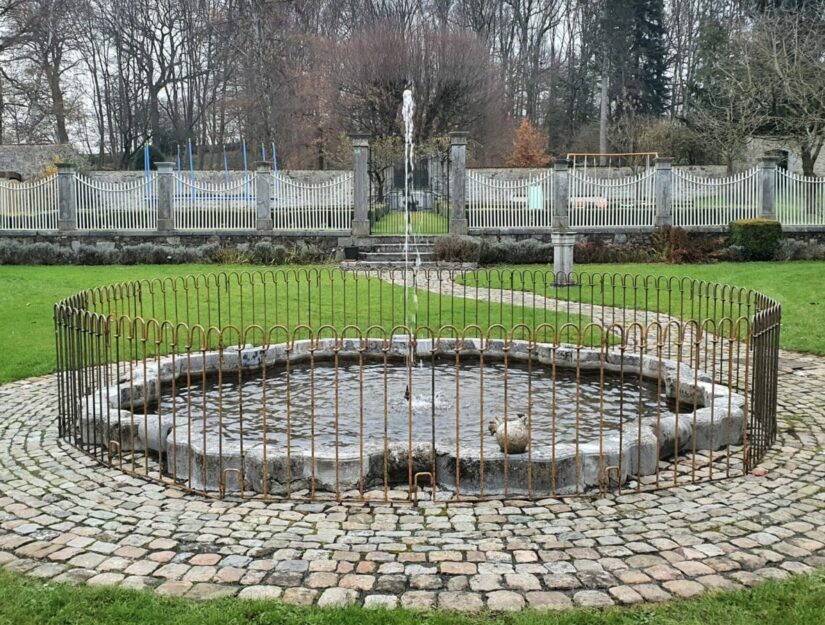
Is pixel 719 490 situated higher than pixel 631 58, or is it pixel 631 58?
pixel 631 58

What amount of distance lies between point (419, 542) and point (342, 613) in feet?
3.18

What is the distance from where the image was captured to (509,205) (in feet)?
76.1

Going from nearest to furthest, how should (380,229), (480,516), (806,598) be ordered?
(806,598) < (480,516) < (380,229)

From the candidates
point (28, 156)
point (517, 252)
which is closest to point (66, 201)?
point (517, 252)

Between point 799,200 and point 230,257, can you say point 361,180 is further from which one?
point 799,200

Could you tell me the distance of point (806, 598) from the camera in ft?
12.9

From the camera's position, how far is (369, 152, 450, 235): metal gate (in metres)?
24.7

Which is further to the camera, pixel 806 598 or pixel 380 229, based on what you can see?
pixel 380 229

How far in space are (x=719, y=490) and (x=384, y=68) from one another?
3046cm

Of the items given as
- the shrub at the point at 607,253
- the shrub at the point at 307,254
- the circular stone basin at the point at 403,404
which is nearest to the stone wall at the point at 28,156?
the shrub at the point at 307,254

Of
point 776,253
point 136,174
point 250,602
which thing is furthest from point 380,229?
point 250,602


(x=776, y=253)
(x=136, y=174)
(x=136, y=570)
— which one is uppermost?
(x=136, y=174)

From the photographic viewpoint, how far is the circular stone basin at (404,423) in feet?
18.3

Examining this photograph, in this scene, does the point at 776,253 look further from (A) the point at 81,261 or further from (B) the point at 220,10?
(B) the point at 220,10
